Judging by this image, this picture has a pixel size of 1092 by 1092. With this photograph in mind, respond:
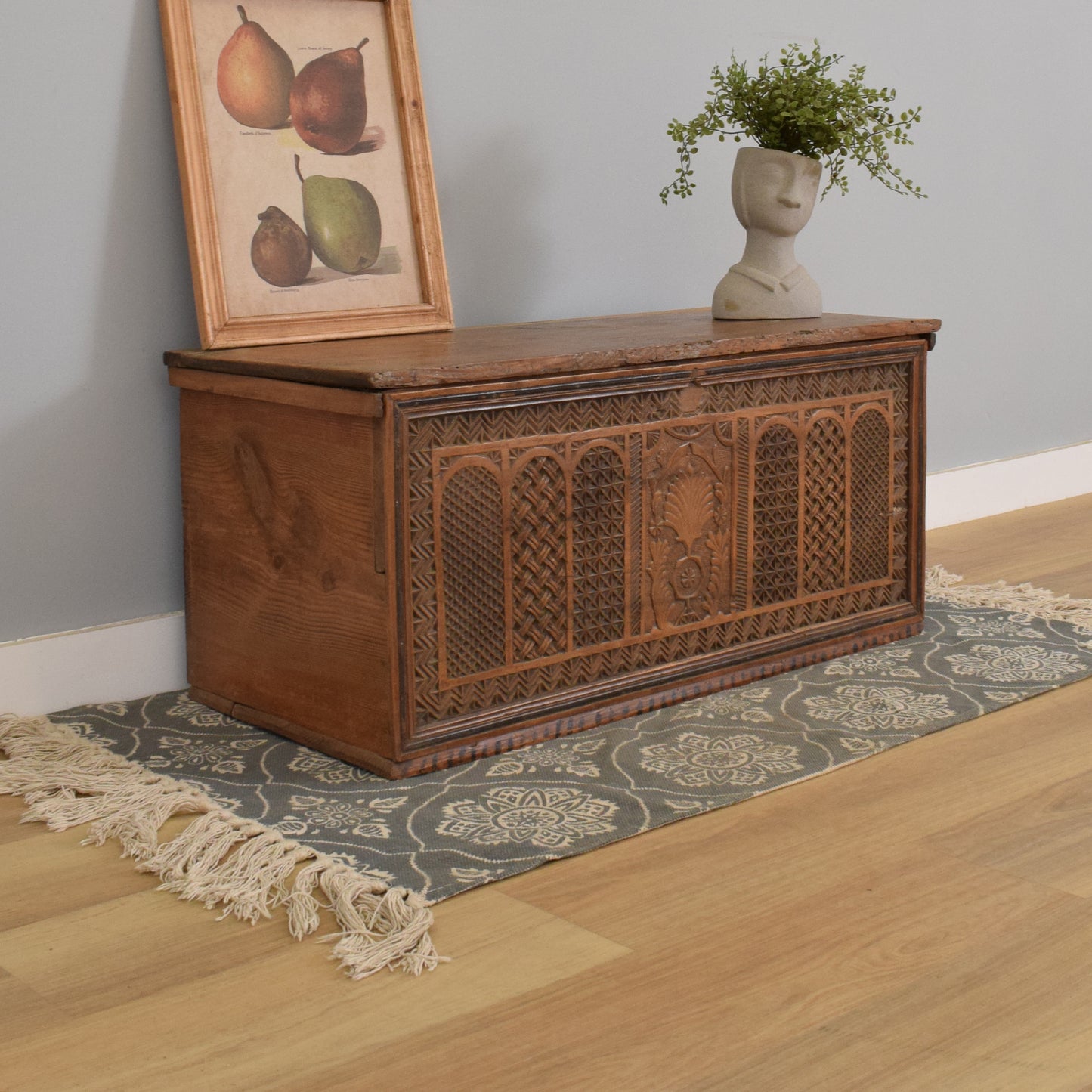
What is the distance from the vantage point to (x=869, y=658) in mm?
2822

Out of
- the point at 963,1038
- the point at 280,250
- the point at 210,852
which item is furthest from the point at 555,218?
the point at 963,1038

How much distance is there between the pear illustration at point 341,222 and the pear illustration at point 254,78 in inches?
3.9

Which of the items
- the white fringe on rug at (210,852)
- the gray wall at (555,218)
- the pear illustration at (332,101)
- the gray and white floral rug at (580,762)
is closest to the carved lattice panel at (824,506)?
the gray and white floral rug at (580,762)

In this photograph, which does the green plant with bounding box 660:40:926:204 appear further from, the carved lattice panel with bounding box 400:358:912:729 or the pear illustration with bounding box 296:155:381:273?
the pear illustration with bounding box 296:155:381:273

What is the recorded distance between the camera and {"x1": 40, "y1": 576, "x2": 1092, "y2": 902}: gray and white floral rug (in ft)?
6.49

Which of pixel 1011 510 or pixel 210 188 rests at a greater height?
pixel 210 188

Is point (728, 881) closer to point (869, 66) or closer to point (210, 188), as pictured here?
point (210, 188)

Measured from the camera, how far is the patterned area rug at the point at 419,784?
1849mm

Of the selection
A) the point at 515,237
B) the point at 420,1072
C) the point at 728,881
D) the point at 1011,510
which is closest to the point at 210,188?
the point at 515,237

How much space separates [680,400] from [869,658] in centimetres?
68

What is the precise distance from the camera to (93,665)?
2566 mm

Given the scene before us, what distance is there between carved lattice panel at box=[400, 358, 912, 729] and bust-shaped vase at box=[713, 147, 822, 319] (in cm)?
22

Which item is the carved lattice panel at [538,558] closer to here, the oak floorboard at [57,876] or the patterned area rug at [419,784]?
Result: the patterned area rug at [419,784]

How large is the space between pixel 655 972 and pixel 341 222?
1593mm
